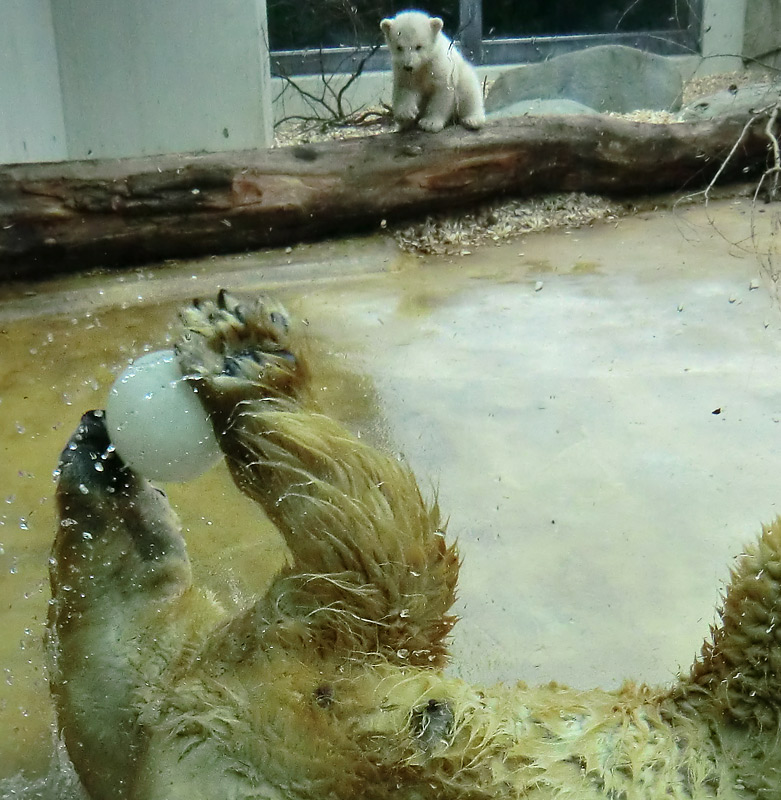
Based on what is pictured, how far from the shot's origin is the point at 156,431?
1.02 meters

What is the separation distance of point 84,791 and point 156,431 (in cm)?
51

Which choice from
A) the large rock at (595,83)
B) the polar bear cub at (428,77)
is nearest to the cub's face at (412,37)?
the polar bear cub at (428,77)

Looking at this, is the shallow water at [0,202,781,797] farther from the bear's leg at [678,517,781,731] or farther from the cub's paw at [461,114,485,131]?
the cub's paw at [461,114,485,131]

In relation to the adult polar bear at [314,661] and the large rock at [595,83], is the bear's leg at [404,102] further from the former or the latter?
the adult polar bear at [314,661]

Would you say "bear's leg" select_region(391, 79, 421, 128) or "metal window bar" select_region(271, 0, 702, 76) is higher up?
"metal window bar" select_region(271, 0, 702, 76)

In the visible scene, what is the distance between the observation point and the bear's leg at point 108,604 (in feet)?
3.39

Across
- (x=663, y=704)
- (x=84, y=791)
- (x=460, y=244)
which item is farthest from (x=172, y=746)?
(x=460, y=244)

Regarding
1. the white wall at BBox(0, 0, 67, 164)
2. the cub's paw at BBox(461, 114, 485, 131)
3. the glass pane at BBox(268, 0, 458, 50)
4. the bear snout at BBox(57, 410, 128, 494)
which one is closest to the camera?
the bear snout at BBox(57, 410, 128, 494)

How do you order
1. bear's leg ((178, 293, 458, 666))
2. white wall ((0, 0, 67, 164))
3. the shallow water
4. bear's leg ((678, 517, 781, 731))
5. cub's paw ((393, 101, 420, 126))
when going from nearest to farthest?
bear's leg ((678, 517, 781, 731)) → bear's leg ((178, 293, 458, 666)) → the shallow water → white wall ((0, 0, 67, 164)) → cub's paw ((393, 101, 420, 126))

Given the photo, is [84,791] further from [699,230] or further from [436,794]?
[699,230]

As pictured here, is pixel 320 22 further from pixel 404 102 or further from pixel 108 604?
pixel 108 604

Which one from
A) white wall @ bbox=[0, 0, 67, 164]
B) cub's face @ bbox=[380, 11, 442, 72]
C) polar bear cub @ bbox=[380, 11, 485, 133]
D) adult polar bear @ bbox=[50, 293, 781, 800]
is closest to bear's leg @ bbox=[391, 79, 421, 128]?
polar bear cub @ bbox=[380, 11, 485, 133]

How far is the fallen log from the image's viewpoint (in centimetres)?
318

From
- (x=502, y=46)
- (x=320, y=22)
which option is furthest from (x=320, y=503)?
(x=502, y=46)
